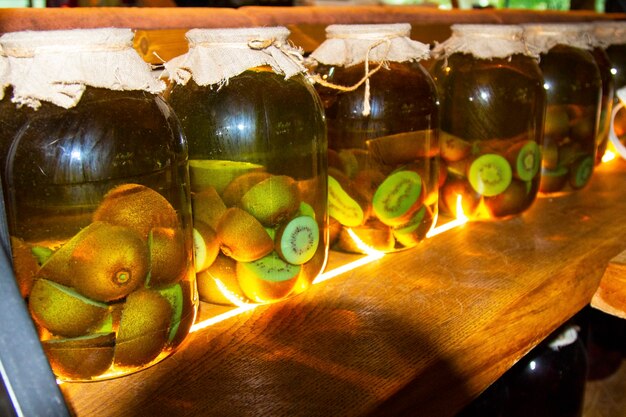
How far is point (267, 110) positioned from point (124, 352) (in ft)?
0.84

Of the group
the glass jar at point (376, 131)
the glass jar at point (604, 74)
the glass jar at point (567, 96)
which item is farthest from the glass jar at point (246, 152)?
the glass jar at point (604, 74)

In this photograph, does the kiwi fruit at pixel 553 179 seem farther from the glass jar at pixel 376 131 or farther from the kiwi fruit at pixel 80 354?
the kiwi fruit at pixel 80 354

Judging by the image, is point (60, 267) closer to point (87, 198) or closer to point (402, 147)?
point (87, 198)

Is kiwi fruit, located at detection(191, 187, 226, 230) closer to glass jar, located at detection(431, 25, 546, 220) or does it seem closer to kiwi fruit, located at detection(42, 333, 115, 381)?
kiwi fruit, located at detection(42, 333, 115, 381)

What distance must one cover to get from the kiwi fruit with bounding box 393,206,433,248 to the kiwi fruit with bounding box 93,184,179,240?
0.35 metres

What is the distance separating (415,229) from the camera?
2.75 feet

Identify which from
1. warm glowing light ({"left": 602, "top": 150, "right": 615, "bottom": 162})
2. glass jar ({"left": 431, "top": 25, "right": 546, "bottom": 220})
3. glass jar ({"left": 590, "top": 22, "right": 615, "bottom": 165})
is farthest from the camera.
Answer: warm glowing light ({"left": 602, "top": 150, "right": 615, "bottom": 162})


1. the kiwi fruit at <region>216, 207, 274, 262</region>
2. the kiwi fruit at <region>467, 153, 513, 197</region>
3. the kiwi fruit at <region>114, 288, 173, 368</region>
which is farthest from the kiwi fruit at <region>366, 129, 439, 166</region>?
the kiwi fruit at <region>114, 288, 173, 368</region>

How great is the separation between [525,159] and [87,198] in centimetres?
61

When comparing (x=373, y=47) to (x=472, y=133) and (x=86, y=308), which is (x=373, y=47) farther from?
(x=86, y=308)

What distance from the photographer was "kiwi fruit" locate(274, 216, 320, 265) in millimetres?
652

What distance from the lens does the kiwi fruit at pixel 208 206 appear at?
0.64 m

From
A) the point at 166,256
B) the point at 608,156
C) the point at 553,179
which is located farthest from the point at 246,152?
the point at 608,156

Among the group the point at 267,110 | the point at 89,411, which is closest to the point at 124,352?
the point at 89,411
